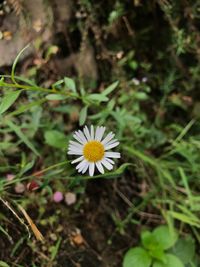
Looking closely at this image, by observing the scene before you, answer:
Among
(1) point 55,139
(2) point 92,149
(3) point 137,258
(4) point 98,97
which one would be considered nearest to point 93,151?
(2) point 92,149

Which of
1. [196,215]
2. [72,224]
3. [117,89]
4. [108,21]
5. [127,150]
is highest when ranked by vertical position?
[108,21]

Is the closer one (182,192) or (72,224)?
(72,224)

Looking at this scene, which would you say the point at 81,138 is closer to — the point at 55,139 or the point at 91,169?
the point at 91,169

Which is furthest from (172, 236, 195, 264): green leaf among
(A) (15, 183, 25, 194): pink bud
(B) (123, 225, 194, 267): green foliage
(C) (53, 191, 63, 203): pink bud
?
(A) (15, 183, 25, 194): pink bud

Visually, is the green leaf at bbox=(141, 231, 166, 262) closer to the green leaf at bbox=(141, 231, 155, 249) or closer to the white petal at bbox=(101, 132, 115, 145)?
the green leaf at bbox=(141, 231, 155, 249)

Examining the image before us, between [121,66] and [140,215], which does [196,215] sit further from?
[121,66]

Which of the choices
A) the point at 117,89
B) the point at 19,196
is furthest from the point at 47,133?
the point at 117,89
